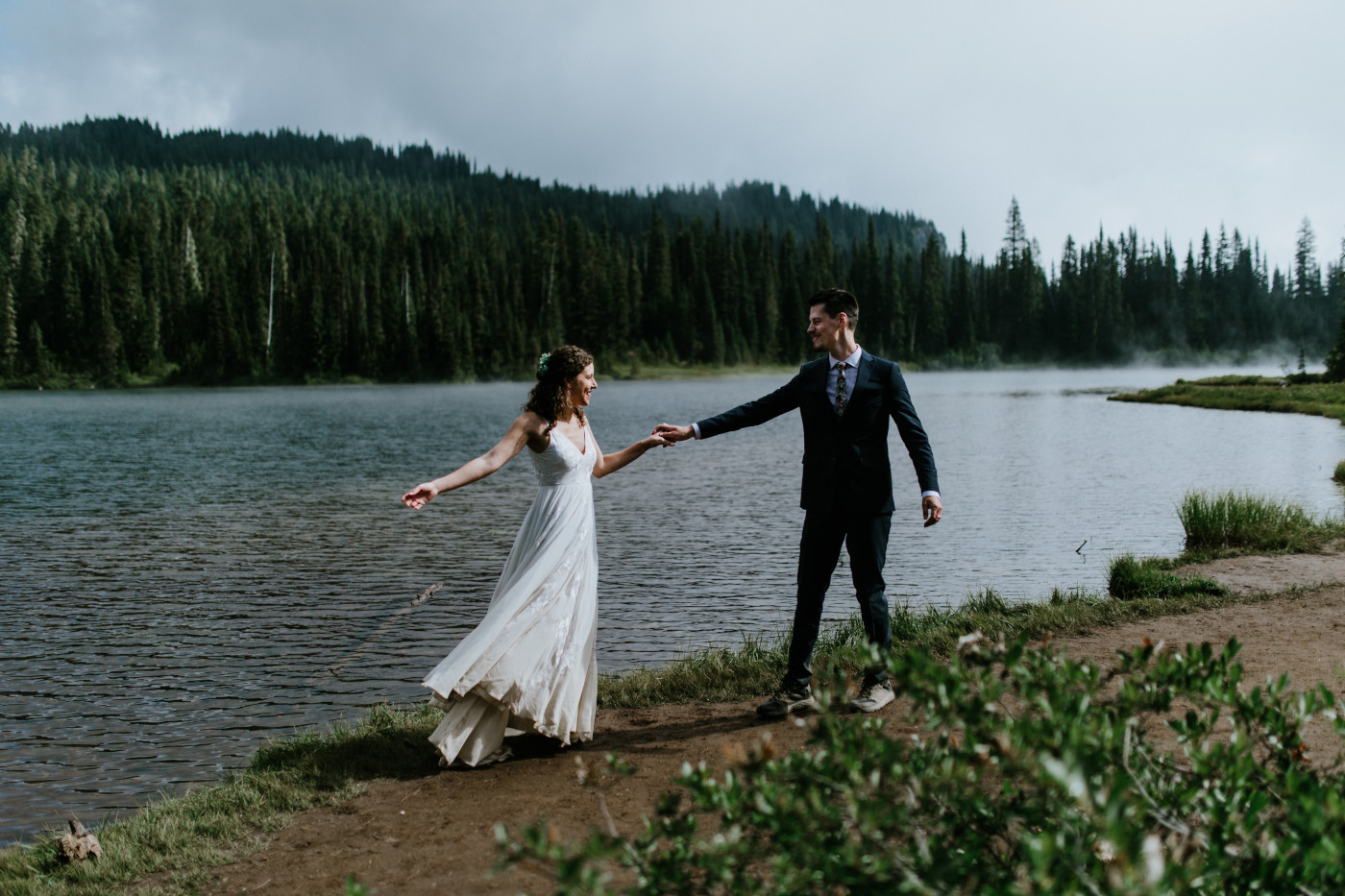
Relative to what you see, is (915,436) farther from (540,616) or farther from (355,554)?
(355,554)

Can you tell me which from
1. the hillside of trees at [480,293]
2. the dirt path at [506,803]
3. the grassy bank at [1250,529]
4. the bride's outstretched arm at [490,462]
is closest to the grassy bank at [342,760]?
the dirt path at [506,803]

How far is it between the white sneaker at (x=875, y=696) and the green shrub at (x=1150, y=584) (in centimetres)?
510

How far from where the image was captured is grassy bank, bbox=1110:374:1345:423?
47.4 m

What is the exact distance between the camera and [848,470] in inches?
266

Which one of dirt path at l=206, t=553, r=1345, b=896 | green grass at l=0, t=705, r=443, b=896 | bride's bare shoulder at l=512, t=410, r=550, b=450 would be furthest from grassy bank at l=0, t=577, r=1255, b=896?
bride's bare shoulder at l=512, t=410, r=550, b=450

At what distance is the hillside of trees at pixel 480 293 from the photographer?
105250 mm

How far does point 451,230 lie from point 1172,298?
119507 mm

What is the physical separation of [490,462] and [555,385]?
0.75 m

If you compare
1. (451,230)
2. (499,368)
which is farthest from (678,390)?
(451,230)

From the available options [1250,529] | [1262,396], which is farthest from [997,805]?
[1262,396]

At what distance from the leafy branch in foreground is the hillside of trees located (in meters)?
102

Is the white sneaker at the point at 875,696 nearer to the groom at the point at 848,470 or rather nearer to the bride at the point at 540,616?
the groom at the point at 848,470

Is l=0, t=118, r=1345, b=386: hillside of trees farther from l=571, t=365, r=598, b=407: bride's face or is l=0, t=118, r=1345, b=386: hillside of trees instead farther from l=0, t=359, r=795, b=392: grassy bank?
l=571, t=365, r=598, b=407: bride's face

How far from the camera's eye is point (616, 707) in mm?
7652
